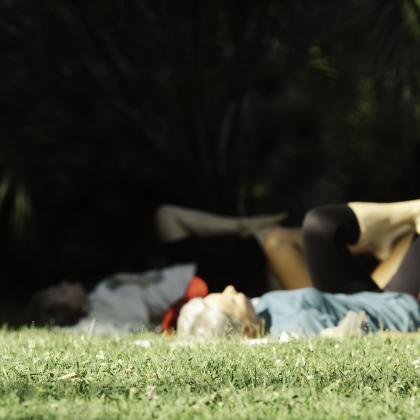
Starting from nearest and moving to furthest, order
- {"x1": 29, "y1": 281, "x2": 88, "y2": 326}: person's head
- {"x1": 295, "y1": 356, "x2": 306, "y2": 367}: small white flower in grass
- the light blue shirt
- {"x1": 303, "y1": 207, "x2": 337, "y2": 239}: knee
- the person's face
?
{"x1": 295, "y1": 356, "x2": 306, "y2": 367}: small white flower in grass → the person's face → the light blue shirt → {"x1": 303, "y1": 207, "x2": 337, "y2": 239}: knee → {"x1": 29, "y1": 281, "x2": 88, "y2": 326}: person's head

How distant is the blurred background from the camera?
34.0ft

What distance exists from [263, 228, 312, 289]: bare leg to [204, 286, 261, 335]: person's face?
4.18ft

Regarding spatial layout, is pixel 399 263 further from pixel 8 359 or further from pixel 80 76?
pixel 80 76

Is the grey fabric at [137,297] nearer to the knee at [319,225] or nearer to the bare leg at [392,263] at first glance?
the knee at [319,225]

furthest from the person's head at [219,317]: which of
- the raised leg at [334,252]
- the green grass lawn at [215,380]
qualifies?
the raised leg at [334,252]

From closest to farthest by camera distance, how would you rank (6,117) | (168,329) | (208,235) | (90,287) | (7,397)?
(7,397), (168,329), (208,235), (6,117), (90,287)

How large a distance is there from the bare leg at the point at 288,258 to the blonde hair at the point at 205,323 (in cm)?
148

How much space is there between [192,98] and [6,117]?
214cm

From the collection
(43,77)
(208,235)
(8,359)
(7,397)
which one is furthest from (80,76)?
(7,397)

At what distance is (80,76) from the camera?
1126cm

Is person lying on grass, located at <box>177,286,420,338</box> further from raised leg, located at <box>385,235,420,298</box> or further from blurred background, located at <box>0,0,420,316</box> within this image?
blurred background, located at <box>0,0,420,316</box>

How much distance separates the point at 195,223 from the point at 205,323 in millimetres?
2928

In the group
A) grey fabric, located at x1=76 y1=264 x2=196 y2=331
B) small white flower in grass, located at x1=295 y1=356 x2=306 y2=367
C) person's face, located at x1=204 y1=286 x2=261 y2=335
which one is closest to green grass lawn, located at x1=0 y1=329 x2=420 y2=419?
small white flower in grass, located at x1=295 y1=356 x2=306 y2=367

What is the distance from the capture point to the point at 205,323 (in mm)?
5445
